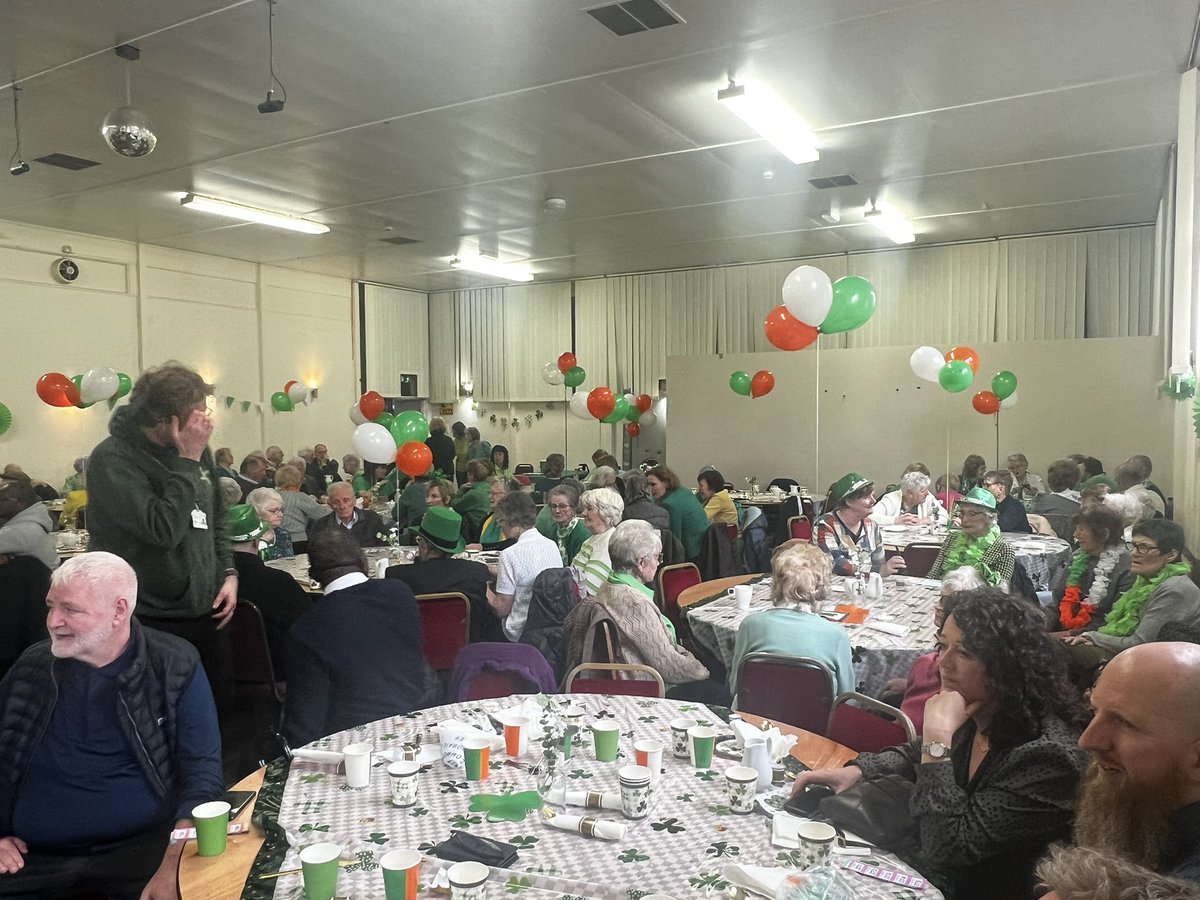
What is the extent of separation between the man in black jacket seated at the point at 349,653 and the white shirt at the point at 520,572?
1.48 m

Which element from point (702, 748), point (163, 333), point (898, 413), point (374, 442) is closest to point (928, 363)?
point (898, 413)

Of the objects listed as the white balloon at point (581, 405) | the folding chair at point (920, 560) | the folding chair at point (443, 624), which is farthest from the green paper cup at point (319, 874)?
the white balloon at point (581, 405)

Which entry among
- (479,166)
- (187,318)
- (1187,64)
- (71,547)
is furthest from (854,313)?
(187,318)

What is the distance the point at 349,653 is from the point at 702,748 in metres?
1.21

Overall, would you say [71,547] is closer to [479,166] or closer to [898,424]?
[479,166]

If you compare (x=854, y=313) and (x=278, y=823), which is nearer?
(x=278, y=823)

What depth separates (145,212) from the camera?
30.6ft

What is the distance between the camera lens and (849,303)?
6777 millimetres

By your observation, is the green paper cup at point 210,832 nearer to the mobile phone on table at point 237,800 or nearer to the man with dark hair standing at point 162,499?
the mobile phone on table at point 237,800

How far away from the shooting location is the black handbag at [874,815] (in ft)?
5.87

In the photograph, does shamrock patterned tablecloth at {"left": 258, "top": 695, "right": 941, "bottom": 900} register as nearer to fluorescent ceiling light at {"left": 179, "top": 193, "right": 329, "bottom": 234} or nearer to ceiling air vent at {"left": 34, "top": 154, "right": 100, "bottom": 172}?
ceiling air vent at {"left": 34, "top": 154, "right": 100, "bottom": 172}

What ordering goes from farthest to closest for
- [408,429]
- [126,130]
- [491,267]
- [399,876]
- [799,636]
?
[491,267]
[408,429]
[126,130]
[799,636]
[399,876]

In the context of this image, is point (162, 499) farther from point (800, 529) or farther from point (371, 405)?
point (371, 405)

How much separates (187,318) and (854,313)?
30.9 ft
